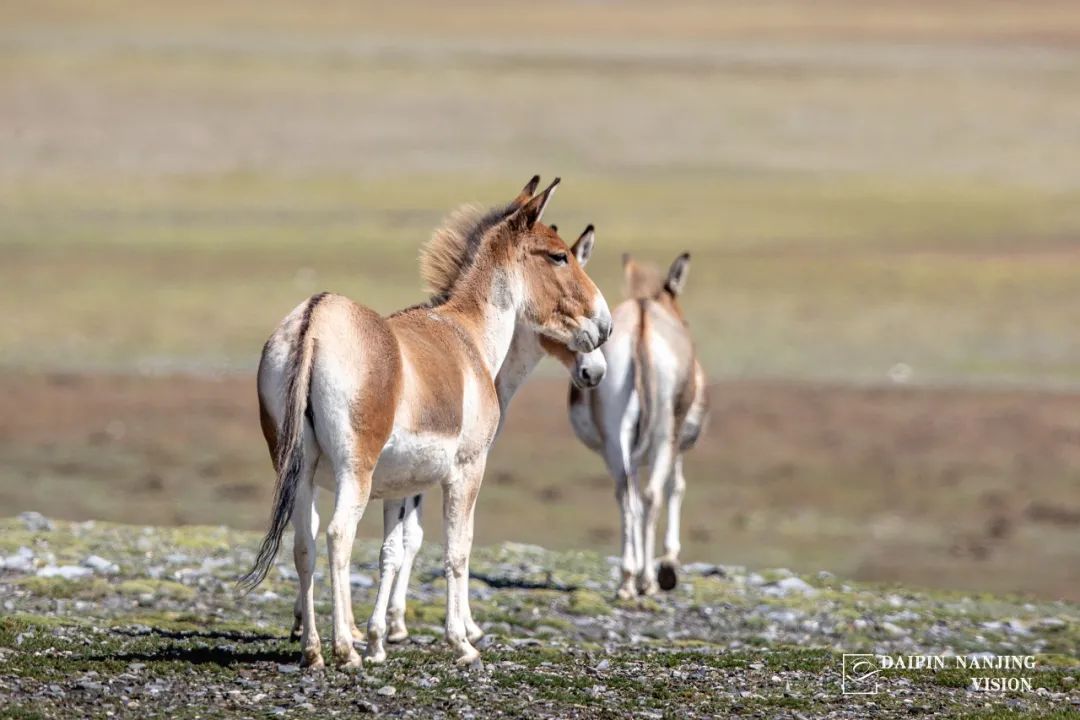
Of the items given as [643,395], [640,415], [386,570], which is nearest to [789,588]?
[640,415]

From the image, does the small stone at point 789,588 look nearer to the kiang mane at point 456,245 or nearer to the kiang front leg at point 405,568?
the kiang front leg at point 405,568

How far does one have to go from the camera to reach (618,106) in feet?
217

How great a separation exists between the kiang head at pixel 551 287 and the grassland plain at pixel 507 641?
237 centimetres

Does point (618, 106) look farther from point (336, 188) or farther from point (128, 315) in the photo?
point (128, 315)

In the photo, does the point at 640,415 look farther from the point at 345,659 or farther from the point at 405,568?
the point at 345,659

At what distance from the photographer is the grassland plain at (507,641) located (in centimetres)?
965

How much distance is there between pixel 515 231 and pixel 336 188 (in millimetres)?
39307

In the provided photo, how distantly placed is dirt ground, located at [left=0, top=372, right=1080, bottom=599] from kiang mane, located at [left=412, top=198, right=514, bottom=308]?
27.1ft

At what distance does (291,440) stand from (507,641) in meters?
3.34

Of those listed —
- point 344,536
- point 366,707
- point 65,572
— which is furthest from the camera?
point 65,572

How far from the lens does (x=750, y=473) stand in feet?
76.7

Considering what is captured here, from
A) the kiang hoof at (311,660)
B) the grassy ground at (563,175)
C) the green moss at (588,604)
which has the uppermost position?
the grassy ground at (563,175)

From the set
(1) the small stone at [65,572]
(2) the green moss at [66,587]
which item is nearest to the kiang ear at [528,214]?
(2) the green moss at [66,587]

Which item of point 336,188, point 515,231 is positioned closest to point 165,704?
point 515,231
